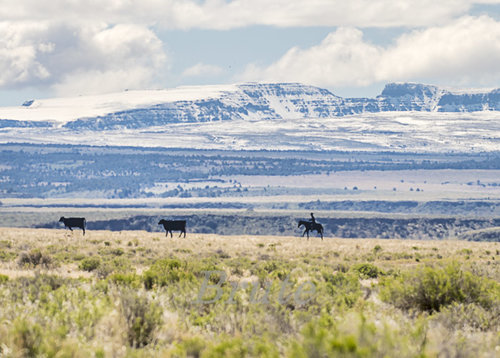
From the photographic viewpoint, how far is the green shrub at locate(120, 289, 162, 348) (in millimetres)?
15859

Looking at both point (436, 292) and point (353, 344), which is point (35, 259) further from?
point (353, 344)

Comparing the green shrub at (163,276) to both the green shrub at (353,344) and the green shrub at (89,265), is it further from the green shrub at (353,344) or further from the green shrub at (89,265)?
the green shrub at (353,344)

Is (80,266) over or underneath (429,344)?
underneath

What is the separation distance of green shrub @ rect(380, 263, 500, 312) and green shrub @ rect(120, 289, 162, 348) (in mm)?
5512

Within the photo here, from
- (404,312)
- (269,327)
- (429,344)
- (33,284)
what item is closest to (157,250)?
(33,284)

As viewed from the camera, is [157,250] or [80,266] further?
[157,250]

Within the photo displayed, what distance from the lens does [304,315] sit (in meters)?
16.5

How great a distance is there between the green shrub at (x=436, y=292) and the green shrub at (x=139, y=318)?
18.1 ft

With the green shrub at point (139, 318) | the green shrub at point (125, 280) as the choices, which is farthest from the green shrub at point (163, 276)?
the green shrub at point (139, 318)

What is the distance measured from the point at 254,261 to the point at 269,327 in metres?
23.7

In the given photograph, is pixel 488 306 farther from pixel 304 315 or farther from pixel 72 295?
pixel 72 295

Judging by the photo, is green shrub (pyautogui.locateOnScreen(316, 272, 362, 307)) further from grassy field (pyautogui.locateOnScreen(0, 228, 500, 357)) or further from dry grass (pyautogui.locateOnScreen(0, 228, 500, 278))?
dry grass (pyautogui.locateOnScreen(0, 228, 500, 278))

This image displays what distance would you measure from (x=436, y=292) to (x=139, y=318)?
688cm

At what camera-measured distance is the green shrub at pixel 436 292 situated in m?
19.5
